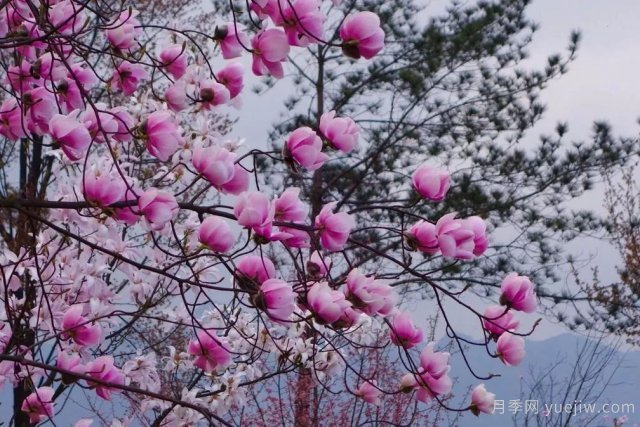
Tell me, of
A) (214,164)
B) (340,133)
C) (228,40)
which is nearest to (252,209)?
(214,164)

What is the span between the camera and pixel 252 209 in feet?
4.13

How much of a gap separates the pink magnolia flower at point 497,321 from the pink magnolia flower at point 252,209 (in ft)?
1.71

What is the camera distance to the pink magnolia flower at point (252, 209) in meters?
1.26

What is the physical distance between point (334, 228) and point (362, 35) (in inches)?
11.3

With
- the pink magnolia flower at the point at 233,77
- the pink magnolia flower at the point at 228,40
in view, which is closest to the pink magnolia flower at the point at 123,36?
the pink magnolia flower at the point at 233,77

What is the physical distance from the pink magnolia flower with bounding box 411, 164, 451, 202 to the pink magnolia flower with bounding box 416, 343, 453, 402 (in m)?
0.31

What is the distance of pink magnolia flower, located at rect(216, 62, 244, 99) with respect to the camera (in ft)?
6.12

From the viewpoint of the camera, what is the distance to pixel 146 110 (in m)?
3.47

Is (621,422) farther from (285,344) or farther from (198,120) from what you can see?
(198,120)

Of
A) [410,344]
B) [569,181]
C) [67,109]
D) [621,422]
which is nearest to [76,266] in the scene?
[67,109]

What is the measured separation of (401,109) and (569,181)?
1.80m

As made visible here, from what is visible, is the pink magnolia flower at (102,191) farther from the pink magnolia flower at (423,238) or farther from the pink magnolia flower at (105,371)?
the pink magnolia flower at (105,371)

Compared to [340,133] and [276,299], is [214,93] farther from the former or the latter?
[276,299]

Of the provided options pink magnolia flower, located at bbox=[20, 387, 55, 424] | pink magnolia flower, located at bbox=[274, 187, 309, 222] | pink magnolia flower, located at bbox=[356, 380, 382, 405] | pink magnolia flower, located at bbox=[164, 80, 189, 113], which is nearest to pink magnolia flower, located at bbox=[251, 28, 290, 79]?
pink magnolia flower, located at bbox=[274, 187, 309, 222]
